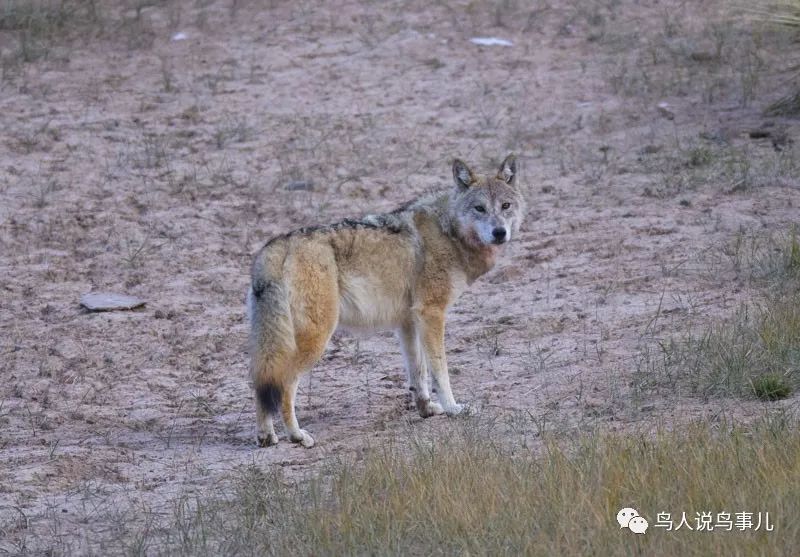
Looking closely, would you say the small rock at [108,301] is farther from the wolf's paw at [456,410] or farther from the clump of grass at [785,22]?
the clump of grass at [785,22]

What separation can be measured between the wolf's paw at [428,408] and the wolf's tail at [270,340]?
0.97 meters

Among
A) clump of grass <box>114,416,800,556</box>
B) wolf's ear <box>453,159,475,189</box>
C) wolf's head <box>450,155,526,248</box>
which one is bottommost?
clump of grass <box>114,416,800,556</box>

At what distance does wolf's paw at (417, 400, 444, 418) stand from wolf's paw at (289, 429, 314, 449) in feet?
2.56

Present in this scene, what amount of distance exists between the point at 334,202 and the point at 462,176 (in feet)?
10.2

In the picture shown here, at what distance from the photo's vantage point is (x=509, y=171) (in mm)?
7637

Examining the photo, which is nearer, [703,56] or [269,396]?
[269,396]

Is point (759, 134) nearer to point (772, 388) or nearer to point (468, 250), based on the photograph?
point (468, 250)

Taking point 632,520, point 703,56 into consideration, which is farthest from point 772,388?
point 703,56

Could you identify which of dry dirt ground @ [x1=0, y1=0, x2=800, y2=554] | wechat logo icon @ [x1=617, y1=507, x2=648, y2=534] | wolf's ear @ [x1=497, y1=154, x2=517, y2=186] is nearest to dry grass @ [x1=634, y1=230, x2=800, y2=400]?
dry dirt ground @ [x1=0, y1=0, x2=800, y2=554]

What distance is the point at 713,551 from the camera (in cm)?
472

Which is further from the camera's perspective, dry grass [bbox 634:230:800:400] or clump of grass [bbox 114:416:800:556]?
dry grass [bbox 634:230:800:400]

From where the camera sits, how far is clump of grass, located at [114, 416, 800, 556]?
16.2ft

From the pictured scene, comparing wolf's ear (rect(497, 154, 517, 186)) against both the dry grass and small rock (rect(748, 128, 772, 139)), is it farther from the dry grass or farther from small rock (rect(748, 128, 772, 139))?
small rock (rect(748, 128, 772, 139))

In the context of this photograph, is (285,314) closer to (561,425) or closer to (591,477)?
(561,425)
